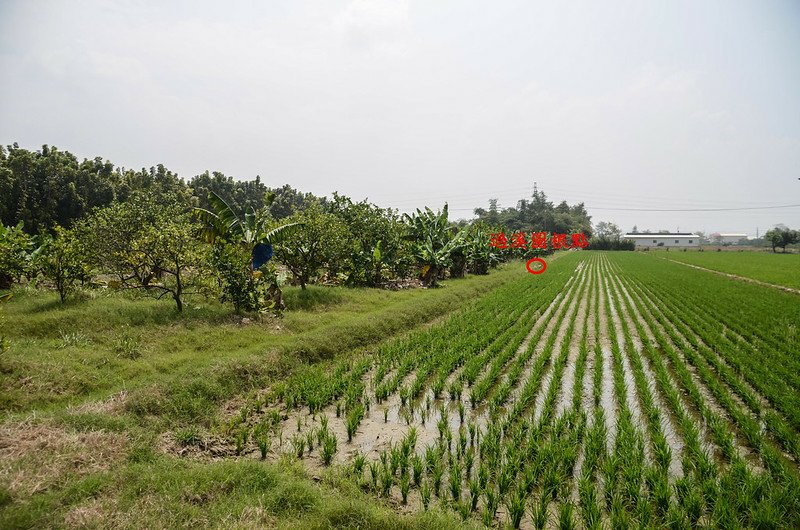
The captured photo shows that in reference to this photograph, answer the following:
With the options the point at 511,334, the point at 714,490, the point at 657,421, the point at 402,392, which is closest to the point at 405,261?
the point at 511,334

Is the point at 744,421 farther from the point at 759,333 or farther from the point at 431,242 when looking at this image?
the point at 431,242

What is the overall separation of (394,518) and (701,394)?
674cm

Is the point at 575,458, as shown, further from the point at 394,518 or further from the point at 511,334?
the point at 511,334

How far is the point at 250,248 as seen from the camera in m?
12.5

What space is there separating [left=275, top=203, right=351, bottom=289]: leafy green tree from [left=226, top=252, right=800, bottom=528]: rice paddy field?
5601mm

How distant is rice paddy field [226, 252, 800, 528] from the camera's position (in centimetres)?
442

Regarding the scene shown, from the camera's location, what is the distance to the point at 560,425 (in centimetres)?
597

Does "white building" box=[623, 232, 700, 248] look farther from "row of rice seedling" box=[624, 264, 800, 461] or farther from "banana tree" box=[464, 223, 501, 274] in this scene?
"row of rice seedling" box=[624, 264, 800, 461]

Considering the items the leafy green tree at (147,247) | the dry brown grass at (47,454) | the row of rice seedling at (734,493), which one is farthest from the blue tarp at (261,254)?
the row of rice seedling at (734,493)

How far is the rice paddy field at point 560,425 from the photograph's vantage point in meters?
4.42

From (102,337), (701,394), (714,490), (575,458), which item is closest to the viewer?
(714,490)

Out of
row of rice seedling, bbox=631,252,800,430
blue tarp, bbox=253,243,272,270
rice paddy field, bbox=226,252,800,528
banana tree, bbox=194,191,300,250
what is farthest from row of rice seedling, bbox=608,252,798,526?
blue tarp, bbox=253,243,272,270

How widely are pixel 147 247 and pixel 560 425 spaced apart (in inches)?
409

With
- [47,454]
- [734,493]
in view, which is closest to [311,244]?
[47,454]
